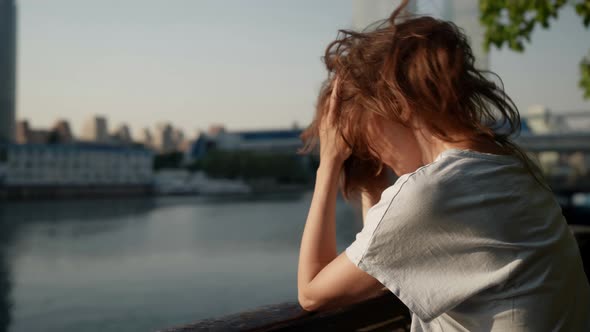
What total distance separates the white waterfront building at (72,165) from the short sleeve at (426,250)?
27956mm

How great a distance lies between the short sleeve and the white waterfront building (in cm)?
2796

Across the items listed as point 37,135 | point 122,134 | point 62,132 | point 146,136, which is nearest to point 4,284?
point 37,135

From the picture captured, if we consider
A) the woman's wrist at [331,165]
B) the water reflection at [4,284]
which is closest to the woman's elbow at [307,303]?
the woman's wrist at [331,165]

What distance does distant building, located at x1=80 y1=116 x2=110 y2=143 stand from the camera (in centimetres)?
4175

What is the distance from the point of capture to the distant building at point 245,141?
3010 centimetres

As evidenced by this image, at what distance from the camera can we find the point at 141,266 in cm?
1207

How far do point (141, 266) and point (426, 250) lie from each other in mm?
12479

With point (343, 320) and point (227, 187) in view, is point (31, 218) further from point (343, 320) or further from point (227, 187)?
point (343, 320)

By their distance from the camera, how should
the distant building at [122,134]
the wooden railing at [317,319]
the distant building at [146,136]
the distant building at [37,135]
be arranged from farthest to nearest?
the distant building at [146,136]
the distant building at [122,134]
the distant building at [37,135]
the wooden railing at [317,319]

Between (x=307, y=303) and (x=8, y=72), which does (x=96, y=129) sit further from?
(x=307, y=303)

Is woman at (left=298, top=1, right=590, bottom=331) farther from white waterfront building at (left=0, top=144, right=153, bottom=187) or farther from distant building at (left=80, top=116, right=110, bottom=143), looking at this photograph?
distant building at (left=80, top=116, right=110, bottom=143)

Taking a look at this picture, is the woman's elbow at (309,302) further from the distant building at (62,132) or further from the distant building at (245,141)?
the distant building at (62,132)

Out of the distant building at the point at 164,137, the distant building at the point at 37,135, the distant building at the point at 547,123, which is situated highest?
the distant building at the point at 547,123

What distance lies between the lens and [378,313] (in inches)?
24.1
